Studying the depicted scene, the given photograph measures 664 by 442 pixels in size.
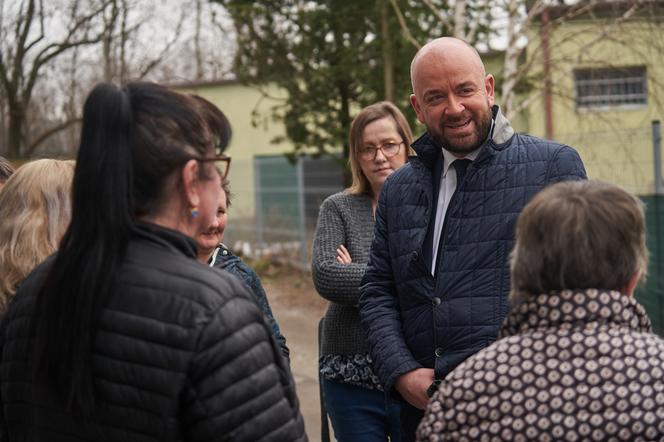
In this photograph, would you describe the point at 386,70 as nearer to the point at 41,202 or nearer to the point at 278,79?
the point at 278,79

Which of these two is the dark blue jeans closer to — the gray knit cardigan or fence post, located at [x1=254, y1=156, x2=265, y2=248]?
the gray knit cardigan

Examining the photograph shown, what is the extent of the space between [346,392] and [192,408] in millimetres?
2033

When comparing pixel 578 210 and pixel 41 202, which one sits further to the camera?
pixel 41 202

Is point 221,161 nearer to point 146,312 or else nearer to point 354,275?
point 146,312

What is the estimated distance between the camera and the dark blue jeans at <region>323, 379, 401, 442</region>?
3.66m

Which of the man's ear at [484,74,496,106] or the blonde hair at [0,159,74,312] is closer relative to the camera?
the blonde hair at [0,159,74,312]

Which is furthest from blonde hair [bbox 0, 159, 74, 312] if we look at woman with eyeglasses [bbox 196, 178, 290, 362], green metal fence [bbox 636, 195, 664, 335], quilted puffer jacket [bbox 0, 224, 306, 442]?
green metal fence [bbox 636, 195, 664, 335]

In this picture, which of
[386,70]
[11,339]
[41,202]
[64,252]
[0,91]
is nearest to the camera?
[64,252]

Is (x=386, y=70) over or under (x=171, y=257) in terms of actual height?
over

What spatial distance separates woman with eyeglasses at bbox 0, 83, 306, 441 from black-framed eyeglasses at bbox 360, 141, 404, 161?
207 cm

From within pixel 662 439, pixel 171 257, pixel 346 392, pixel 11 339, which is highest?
pixel 171 257

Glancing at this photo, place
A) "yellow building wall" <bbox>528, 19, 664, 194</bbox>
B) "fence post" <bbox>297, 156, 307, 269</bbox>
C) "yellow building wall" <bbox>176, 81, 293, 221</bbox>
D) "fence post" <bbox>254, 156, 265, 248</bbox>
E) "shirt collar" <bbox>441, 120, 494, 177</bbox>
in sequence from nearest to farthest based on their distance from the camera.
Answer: "shirt collar" <bbox>441, 120, 494, 177</bbox>, "yellow building wall" <bbox>528, 19, 664, 194</bbox>, "fence post" <bbox>297, 156, 307, 269</bbox>, "fence post" <bbox>254, 156, 265, 248</bbox>, "yellow building wall" <bbox>176, 81, 293, 221</bbox>

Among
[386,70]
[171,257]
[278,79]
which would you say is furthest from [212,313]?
[278,79]

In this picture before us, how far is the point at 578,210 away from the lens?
1.87 m
